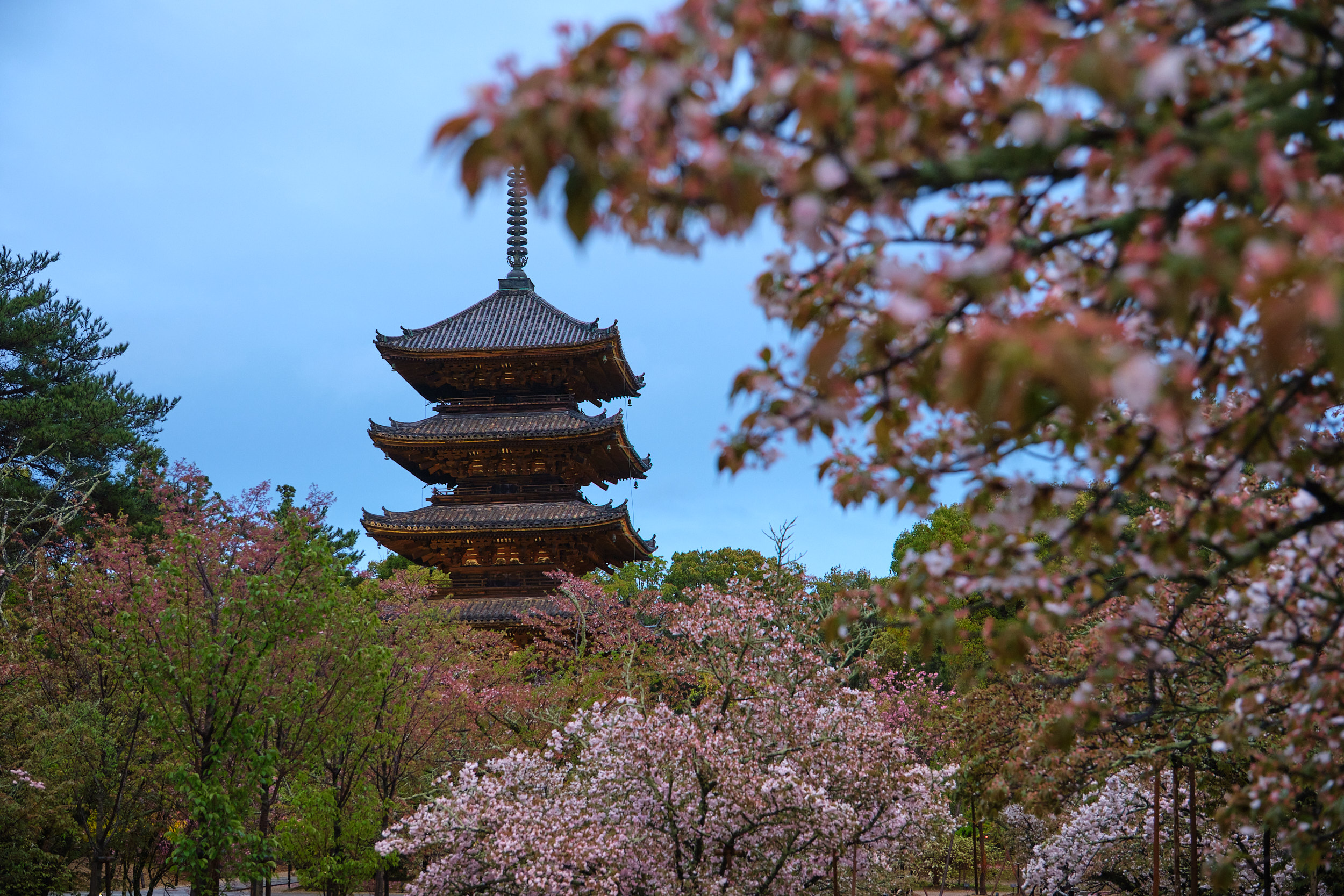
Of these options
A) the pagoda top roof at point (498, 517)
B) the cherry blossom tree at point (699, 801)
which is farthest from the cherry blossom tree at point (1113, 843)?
the pagoda top roof at point (498, 517)

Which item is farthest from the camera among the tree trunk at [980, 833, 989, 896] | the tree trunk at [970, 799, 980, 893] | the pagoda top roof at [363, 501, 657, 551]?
the pagoda top roof at [363, 501, 657, 551]

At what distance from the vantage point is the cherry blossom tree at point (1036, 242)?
2166 millimetres

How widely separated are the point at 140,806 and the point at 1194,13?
55.5ft

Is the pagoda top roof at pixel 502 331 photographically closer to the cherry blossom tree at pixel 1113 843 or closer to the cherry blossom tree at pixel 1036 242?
the cherry blossom tree at pixel 1113 843

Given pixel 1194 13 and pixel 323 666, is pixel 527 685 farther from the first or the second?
pixel 1194 13

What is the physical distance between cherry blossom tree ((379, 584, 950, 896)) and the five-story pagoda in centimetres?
1241

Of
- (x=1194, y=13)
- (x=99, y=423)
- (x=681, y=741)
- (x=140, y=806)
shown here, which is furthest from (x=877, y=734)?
(x=99, y=423)

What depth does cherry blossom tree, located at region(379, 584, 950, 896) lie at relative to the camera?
388 inches

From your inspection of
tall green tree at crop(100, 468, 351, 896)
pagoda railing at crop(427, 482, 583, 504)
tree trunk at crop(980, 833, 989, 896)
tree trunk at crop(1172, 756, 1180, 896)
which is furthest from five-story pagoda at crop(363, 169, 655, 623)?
tree trunk at crop(1172, 756, 1180, 896)

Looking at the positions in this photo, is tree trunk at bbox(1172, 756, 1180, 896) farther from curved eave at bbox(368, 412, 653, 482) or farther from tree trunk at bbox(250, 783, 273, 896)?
curved eave at bbox(368, 412, 653, 482)

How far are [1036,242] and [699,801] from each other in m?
8.22

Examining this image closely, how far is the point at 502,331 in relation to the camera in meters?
27.6

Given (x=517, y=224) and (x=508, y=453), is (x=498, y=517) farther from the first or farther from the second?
(x=517, y=224)

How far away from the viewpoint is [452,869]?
11164 mm
